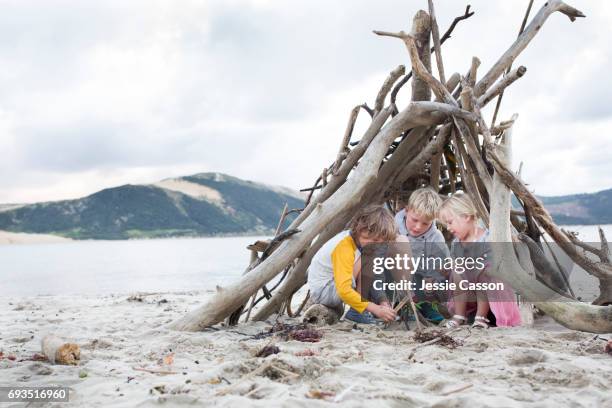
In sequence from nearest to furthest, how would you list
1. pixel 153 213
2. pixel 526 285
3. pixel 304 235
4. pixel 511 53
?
1. pixel 526 285
2. pixel 304 235
3. pixel 511 53
4. pixel 153 213

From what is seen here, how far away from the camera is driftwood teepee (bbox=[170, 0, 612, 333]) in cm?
416

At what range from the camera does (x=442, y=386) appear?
8.57 ft

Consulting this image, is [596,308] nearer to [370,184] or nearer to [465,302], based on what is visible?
[465,302]

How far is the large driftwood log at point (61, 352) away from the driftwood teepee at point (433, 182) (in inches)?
43.6

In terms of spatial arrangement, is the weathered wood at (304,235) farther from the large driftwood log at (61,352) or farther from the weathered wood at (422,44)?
the large driftwood log at (61,352)

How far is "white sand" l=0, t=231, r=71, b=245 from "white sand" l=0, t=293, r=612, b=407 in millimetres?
99019

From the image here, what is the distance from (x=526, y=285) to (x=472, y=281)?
0.58 meters

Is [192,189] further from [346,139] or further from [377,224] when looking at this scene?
[377,224]

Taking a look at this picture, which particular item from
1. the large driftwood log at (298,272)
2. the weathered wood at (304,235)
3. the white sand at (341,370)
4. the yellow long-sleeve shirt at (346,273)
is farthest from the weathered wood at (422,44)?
the white sand at (341,370)

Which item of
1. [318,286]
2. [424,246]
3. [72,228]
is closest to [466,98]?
[424,246]

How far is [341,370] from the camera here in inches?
113

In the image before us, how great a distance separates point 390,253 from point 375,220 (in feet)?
1.44

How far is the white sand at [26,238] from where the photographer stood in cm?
9350

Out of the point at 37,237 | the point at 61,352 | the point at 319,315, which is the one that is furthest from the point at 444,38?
the point at 37,237
